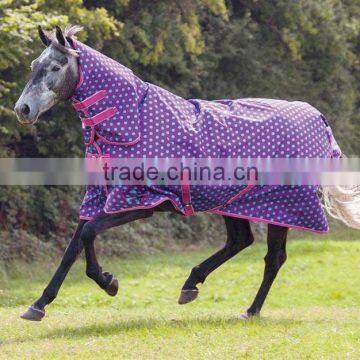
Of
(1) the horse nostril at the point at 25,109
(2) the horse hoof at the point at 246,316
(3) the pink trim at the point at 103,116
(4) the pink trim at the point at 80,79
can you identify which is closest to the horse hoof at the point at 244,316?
(2) the horse hoof at the point at 246,316

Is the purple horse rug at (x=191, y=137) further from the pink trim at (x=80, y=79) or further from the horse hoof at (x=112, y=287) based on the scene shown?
the horse hoof at (x=112, y=287)

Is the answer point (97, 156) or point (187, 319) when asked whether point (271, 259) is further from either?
point (97, 156)

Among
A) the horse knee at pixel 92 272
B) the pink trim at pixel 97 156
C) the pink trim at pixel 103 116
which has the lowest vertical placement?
the horse knee at pixel 92 272

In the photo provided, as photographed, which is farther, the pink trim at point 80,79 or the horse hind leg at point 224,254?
the horse hind leg at point 224,254

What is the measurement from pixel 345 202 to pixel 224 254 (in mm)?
1317

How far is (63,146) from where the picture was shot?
14.9 metres

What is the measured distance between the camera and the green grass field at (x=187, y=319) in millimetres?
5840

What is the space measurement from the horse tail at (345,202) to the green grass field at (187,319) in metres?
0.88

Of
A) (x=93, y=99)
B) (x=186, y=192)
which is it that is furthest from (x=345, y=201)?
(x=93, y=99)

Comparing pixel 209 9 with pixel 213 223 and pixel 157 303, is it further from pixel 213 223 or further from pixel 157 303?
pixel 157 303

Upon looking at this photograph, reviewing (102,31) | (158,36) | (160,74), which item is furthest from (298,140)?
(160,74)

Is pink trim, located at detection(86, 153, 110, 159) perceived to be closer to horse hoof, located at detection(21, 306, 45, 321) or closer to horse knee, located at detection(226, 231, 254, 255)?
horse hoof, located at detection(21, 306, 45, 321)

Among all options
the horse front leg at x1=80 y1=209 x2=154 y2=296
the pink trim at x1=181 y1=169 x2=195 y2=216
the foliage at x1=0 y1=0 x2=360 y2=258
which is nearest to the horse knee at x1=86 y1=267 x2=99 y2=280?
the horse front leg at x1=80 y1=209 x2=154 y2=296

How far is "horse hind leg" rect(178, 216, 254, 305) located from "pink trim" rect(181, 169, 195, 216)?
0.70 m
